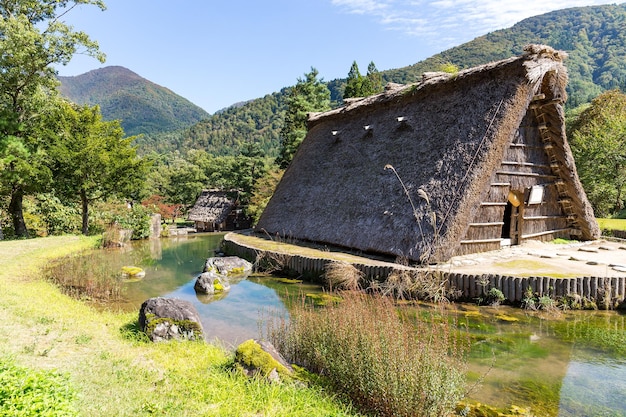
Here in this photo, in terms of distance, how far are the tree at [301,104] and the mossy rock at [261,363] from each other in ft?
88.7

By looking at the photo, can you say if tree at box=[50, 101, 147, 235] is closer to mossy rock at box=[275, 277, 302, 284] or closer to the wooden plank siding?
mossy rock at box=[275, 277, 302, 284]

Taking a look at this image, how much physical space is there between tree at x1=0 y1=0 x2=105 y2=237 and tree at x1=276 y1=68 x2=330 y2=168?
57.2 feet

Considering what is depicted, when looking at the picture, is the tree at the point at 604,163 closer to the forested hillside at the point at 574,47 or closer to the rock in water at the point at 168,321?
the rock in water at the point at 168,321

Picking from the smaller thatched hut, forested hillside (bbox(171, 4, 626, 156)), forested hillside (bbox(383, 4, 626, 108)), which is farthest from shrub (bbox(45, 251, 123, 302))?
forested hillside (bbox(171, 4, 626, 156))

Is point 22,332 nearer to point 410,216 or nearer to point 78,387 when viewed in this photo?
point 78,387

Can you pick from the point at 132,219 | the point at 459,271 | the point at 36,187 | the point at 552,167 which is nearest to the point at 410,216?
the point at 459,271

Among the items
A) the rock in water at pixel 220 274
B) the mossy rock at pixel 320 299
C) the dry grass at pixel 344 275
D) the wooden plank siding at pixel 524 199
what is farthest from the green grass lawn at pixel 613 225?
the rock in water at pixel 220 274

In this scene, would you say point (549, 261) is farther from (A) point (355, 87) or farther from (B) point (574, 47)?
(B) point (574, 47)

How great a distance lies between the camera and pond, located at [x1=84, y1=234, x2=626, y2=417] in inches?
199

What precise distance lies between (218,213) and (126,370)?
95.9 feet

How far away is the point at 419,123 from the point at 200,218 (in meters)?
24.4

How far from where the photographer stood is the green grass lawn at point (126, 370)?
365 centimetres

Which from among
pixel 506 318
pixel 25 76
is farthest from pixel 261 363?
pixel 25 76

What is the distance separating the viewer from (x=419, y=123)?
1348 centimetres
